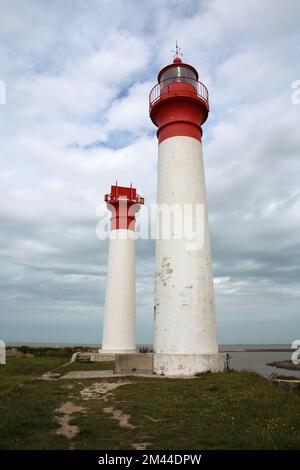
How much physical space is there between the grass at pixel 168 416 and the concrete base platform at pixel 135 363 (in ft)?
7.49

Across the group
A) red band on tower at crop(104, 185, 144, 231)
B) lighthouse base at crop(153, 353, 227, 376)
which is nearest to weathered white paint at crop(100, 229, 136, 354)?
red band on tower at crop(104, 185, 144, 231)

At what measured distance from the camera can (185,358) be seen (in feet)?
48.0

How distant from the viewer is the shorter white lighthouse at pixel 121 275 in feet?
83.1

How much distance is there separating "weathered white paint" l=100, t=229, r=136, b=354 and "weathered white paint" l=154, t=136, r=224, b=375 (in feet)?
33.0

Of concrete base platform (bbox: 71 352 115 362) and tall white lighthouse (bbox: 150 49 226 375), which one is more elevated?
tall white lighthouse (bbox: 150 49 226 375)

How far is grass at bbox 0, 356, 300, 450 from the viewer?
671 centimetres

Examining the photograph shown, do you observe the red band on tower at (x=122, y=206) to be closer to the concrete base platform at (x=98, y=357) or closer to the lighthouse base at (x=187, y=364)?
the concrete base platform at (x=98, y=357)

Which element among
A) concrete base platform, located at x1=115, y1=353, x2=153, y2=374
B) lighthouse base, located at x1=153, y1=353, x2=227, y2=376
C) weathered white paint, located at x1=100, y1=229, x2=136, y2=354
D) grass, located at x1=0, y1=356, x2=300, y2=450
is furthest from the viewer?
weathered white paint, located at x1=100, y1=229, x2=136, y2=354

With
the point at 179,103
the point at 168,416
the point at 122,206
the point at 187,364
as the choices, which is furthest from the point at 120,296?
the point at 168,416

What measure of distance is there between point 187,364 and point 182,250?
436 cm

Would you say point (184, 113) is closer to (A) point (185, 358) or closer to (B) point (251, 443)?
(A) point (185, 358)

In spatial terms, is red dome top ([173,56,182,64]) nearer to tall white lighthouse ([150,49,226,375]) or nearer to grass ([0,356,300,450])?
tall white lighthouse ([150,49,226,375])

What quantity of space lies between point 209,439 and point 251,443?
0.74 metres

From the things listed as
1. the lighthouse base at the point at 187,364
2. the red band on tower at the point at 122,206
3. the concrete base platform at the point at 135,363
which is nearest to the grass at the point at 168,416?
the lighthouse base at the point at 187,364
